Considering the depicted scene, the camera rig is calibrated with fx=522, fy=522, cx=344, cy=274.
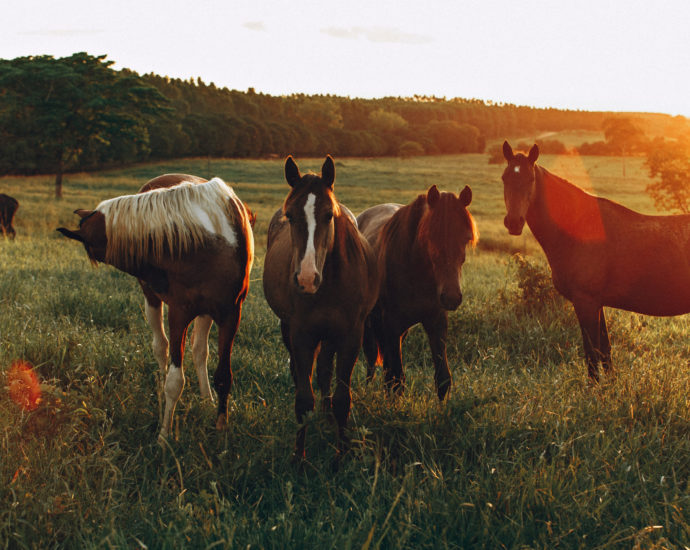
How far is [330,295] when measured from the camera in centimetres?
352

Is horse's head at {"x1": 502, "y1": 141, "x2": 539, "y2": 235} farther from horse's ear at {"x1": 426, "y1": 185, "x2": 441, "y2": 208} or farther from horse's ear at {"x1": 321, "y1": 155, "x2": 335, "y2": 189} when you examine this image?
horse's ear at {"x1": 321, "y1": 155, "x2": 335, "y2": 189}

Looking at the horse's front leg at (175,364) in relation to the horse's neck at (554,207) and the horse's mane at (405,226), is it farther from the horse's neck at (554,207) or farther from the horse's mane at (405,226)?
the horse's neck at (554,207)

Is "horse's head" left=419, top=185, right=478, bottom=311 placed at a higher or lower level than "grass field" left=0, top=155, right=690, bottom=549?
higher

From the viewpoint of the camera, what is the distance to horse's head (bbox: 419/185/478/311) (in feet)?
11.5

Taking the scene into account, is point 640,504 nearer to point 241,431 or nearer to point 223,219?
point 241,431

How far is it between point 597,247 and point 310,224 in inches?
129

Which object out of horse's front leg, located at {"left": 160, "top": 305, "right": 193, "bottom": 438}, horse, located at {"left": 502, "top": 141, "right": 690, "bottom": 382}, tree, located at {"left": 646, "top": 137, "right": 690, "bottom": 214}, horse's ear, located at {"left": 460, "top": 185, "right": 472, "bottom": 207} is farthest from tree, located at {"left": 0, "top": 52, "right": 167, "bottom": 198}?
horse's ear, located at {"left": 460, "top": 185, "right": 472, "bottom": 207}

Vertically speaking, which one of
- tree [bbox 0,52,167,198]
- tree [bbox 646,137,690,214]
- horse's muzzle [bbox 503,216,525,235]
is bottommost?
horse's muzzle [bbox 503,216,525,235]

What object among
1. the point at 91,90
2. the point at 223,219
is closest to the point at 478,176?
the point at 91,90

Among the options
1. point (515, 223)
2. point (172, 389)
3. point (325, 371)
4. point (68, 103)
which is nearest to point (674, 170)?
point (515, 223)

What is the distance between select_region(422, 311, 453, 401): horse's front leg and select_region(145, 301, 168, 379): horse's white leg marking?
8.07 feet

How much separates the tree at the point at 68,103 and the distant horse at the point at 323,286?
31.7m

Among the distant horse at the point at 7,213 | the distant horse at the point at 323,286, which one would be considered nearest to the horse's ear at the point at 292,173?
the distant horse at the point at 323,286

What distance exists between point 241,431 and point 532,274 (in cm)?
531
